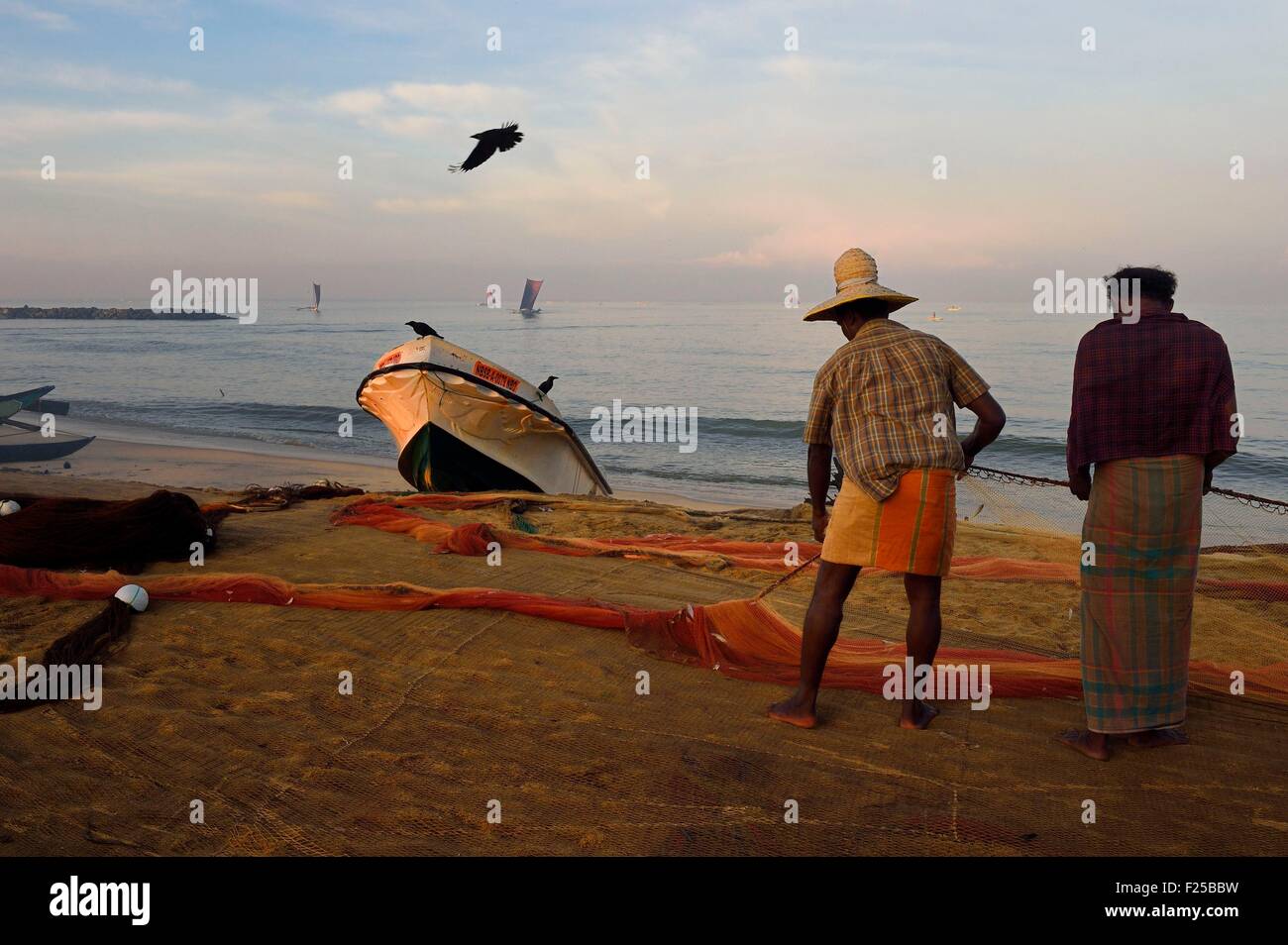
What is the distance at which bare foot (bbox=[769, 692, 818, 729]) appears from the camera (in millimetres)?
3316

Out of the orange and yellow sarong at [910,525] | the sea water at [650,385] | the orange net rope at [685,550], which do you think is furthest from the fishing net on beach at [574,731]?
the sea water at [650,385]

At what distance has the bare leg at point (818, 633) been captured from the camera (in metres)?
3.29

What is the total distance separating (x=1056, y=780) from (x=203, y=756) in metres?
2.72

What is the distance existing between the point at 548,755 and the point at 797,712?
0.91 m

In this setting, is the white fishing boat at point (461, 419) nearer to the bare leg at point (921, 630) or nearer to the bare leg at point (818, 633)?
the bare leg at point (818, 633)

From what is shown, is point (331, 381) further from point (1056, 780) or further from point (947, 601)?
point (1056, 780)

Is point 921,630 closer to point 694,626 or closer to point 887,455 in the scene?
point 887,455

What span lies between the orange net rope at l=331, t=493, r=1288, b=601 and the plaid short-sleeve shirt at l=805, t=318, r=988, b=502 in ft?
8.07

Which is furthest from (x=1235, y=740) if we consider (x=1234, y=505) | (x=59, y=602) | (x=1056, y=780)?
(x=1234, y=505)

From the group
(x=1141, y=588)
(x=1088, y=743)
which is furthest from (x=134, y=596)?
(x=1141, y=588)

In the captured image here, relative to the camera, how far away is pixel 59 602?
15.4 feet

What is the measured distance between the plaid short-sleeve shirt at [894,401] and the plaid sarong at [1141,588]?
525mm

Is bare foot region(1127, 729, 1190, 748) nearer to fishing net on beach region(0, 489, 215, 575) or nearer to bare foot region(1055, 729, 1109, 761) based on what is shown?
bare foot region(1055, 729, 1109, 761)

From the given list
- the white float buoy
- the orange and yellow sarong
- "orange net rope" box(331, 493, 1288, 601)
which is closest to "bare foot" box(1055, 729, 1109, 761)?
the orange and yellow sarong
